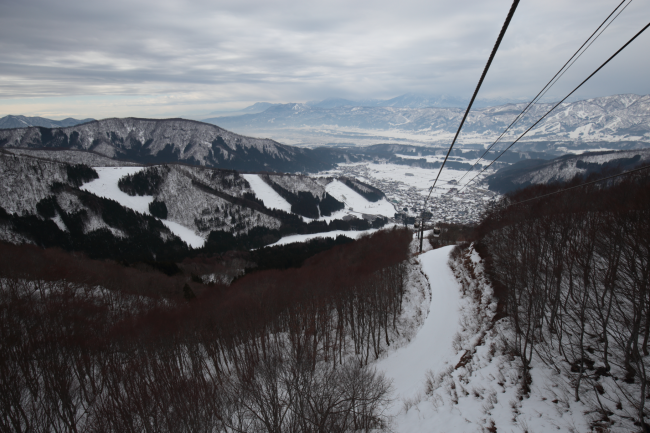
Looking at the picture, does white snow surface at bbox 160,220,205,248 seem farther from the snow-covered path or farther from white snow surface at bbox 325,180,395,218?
the snow-covered path

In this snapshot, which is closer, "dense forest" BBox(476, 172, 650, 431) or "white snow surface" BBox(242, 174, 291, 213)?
"dense forest" BBox(476, 172, 650, 431)

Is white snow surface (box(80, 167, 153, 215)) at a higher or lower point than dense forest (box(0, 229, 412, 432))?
higher

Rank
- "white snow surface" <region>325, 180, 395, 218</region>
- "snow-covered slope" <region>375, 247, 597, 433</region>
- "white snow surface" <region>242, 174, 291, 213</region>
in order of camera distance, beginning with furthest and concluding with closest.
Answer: "white snow surface" <region>325, 180, 395, 218</region> < "white snow surface" <region>242, 174, 291, 213</region> < "snow-covered slope" <region>375, 247, 597, 433</region>

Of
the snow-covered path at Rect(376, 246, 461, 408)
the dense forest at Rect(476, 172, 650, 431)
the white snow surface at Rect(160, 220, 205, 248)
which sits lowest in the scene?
the white snow surface at Rect(160, 220, 205, 248)

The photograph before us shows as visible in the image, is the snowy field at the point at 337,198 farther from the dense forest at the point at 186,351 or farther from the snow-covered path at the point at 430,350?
the snow-covered path at the point at 430,350

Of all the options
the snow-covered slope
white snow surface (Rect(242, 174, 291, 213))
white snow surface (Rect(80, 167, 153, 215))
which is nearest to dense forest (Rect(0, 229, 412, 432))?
the snow-covered slope

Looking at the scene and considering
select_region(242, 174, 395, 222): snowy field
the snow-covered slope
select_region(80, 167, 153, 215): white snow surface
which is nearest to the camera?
the snow-covered slope
